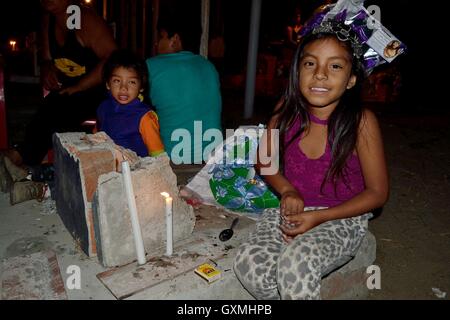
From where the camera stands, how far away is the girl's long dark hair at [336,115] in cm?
222

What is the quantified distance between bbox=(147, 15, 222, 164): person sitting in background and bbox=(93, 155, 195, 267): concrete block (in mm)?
1031

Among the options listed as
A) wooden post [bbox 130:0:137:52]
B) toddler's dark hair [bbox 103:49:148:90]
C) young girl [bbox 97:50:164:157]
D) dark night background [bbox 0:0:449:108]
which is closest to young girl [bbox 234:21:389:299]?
young girl [bbox 97:50:164:157]

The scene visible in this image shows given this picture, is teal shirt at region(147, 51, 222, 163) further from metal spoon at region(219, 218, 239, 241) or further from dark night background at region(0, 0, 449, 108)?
dark night background at region(0, 0, 449, 108)

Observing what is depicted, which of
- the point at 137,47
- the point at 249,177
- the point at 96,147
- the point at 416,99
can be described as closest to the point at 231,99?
the point at 137,47

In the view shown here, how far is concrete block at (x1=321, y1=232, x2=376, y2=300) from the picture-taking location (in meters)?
2.51

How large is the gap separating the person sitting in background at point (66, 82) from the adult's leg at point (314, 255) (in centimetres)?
254

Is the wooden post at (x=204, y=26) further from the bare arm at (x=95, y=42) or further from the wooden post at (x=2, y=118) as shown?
the wooden post at (x=2, y=118)

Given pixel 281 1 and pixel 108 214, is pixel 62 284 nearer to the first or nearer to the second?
Result: pixel 108 214

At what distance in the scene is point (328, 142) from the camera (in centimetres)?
232

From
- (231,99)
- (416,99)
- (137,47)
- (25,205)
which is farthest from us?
(416,99)

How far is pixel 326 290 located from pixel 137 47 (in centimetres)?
668

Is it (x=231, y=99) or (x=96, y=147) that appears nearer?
(x=96, y=147)

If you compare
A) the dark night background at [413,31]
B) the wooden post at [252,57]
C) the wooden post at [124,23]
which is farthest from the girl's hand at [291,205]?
the dark night background at [413,31]

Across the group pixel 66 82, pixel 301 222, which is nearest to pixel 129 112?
pixel 66 82
